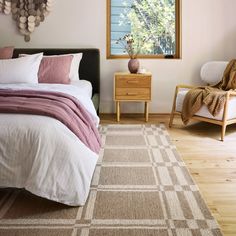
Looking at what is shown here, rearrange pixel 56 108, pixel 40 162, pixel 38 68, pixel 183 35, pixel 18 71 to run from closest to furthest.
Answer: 1. pixel 40 162
2. pixel 56 108
3. pixel 18 71
4. pixel 38 68
5. pixel 183 35

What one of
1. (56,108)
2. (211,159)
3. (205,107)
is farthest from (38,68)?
(211,159)

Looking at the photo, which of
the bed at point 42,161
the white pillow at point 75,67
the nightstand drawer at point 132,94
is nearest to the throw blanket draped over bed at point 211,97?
the nightstand drawer at point 132,94

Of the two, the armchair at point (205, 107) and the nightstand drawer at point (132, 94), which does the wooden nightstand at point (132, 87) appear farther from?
the armchair at point (205, 107)

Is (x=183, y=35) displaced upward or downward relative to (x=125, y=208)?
upward

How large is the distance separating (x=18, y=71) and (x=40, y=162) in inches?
75.0

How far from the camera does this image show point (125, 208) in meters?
2.15

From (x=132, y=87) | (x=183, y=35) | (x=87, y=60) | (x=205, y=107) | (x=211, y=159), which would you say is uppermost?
(x=183, y=35)

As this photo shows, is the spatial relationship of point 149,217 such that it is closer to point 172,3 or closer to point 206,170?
point 206,170

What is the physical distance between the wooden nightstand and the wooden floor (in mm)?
349

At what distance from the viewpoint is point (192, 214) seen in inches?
81.4

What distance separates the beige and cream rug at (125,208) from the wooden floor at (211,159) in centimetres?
8

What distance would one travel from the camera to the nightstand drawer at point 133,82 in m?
4.32

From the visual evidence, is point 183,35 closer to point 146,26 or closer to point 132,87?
point 146,26

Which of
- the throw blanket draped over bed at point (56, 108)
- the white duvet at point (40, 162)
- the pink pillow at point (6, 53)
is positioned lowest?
the white duvet at point (40, 162)
